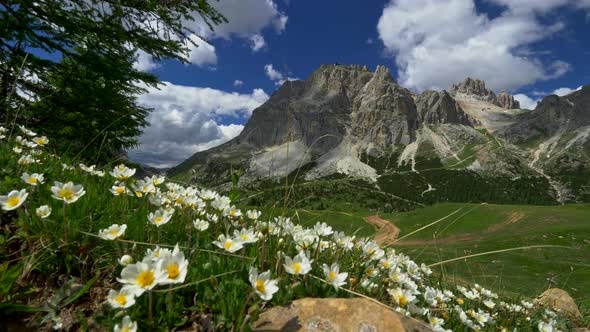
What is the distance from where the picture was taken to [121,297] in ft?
6.49

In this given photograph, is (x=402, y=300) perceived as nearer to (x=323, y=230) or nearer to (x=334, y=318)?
(x=323, y=230)

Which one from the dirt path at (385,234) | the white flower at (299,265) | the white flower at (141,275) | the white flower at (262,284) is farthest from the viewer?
the dirt path at (385,234)

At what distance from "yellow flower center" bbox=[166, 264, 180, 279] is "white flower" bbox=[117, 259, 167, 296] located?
5cm

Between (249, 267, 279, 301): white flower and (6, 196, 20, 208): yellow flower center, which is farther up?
(6, 196, 20, 208): yellow flower center

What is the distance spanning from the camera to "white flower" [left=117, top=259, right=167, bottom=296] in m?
1.87

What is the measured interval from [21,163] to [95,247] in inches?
81.5

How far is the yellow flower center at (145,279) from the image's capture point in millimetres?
1901

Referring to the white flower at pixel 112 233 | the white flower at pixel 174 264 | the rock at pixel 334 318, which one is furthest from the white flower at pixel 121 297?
the rock at pixel 334 318

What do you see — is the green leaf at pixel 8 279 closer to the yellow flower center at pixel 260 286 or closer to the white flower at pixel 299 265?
the yellow flower center at pixel 260 286

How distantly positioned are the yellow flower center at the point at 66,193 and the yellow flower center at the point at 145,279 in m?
1.30

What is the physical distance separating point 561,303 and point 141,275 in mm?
9732

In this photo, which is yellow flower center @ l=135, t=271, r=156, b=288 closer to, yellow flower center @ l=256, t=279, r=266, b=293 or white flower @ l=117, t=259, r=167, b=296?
white flower @ l=117, t=259, r=167, b=296

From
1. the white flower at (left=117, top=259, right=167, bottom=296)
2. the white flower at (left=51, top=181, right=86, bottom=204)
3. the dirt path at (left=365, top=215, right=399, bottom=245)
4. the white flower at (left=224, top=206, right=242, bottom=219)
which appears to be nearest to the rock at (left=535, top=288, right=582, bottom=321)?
the dirt path at (left=365, top=215, right=399, bottom=245)

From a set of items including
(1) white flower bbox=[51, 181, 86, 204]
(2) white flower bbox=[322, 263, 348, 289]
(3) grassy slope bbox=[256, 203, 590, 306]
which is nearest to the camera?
(2) white flower bbox=[322, 263, 348, 289]
